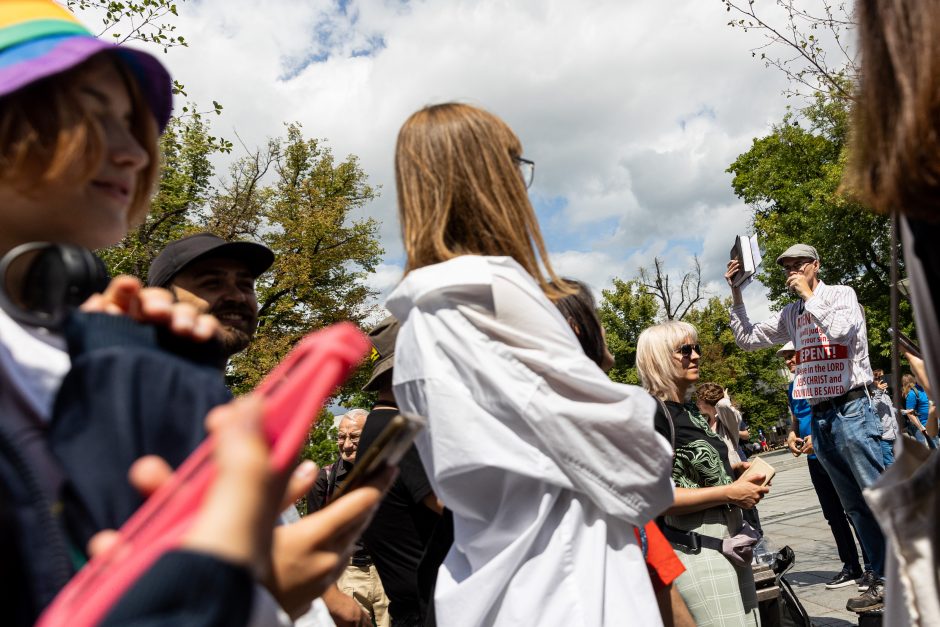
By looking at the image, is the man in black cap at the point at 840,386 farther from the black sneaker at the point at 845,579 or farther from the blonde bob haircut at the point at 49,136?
the blonde bob haircut at the point at 49,136

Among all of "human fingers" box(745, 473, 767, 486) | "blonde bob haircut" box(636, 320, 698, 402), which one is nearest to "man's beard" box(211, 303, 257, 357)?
"blonde bob haircut" box(636, 320, 698, 402)

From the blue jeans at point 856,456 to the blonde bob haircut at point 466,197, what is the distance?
391cm

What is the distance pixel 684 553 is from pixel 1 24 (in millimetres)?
3371

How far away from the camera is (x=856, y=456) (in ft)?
17.0

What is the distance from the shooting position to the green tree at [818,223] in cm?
2647

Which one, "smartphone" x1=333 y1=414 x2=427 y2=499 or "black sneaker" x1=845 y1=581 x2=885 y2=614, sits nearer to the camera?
"smartphone" x1=333 y1=414 x2=427 y2=499

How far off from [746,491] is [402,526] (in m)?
1.61

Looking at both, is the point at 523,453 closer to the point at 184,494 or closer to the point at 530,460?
the point at 530,460

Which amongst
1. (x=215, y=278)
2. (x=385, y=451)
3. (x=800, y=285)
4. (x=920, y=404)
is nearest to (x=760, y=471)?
(x=800, y=285)

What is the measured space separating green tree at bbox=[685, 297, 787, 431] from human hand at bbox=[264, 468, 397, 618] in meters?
48.8

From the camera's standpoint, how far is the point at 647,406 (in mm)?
1872

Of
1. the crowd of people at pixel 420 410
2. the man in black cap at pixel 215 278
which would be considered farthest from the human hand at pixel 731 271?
the man in black cap at pixel 215 278

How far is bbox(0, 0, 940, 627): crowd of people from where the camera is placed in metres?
0.74

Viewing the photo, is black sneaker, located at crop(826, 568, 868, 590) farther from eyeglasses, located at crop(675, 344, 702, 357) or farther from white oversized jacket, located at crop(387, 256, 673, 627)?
white oversized jacket, located at crop(387, 256, 673, 627)
